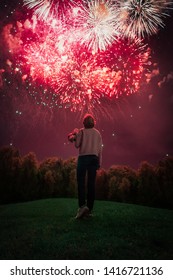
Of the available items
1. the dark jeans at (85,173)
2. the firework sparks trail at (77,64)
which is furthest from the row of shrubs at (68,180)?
the dark jeans at (85,173)

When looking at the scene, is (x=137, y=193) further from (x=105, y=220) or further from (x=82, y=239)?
(x=82, y=239)

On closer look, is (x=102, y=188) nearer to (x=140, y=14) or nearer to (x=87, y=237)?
(x=140, y=14)

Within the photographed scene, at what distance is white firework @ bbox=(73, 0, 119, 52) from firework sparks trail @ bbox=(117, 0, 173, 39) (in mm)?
242

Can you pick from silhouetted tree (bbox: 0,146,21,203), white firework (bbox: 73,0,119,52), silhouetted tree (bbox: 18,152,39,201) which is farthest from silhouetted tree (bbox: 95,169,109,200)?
white firework (bbox: 73,0,119,52)

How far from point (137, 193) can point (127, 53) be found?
6443 mm

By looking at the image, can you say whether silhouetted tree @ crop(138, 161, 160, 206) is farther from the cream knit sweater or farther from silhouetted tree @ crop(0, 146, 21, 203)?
the cream knit sweater

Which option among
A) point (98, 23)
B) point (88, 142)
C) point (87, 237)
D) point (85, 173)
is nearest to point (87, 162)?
point (85, 173)

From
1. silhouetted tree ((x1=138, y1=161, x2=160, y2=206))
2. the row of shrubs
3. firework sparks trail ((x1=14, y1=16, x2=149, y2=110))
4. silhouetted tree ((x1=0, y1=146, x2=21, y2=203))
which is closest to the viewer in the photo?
firework sparks trail ((x1=14, y1=16, x2=149, y2=110))

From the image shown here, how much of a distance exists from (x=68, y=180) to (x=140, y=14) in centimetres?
771

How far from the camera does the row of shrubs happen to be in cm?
1330

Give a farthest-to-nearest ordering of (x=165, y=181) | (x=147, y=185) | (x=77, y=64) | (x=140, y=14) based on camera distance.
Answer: (x=147, y=185) < (x=165, y=181) < (x=77, y=64) < (x=140, y=14)

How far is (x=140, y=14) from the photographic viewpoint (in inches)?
366

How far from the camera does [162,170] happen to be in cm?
1391
